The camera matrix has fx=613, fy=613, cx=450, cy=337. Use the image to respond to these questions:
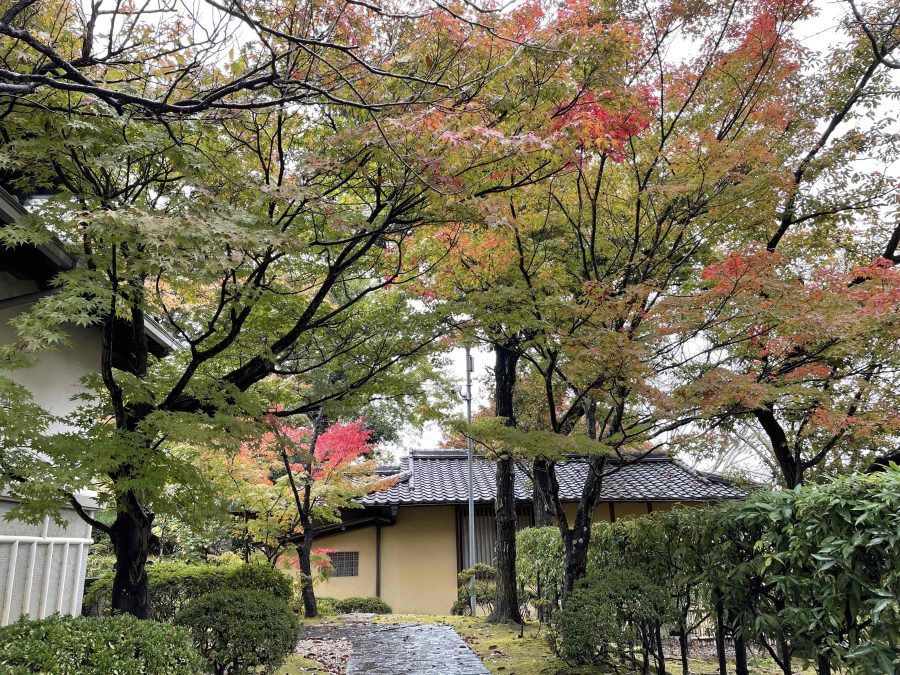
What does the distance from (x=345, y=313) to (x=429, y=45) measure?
11.3ft

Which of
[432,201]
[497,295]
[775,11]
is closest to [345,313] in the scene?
[497,295]

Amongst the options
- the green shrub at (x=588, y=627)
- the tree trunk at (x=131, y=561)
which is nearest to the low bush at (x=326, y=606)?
the tree trunk at (x=131, y=561)

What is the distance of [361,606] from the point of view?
14.6 m

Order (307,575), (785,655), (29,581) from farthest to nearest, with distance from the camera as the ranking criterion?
(307,575), (29,581), (785,655)

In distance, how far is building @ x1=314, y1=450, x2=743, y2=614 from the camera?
52.4 feet

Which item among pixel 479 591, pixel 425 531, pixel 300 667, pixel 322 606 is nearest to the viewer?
pixel 300 667

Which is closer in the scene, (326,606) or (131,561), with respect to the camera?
(131,561)

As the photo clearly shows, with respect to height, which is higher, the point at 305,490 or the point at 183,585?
the point at 305,490

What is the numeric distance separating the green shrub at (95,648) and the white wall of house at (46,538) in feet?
5.52

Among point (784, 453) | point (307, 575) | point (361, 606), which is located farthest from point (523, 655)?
point (361, 606)

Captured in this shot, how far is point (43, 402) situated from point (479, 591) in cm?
925

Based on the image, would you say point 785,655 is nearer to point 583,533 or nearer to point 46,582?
point 583,533

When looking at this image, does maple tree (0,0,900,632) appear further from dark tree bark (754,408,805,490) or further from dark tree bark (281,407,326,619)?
dark tree bark (281,407,326,619)

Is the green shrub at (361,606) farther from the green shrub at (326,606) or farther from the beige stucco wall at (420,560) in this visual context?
the beige stucco wall at (420,560)
